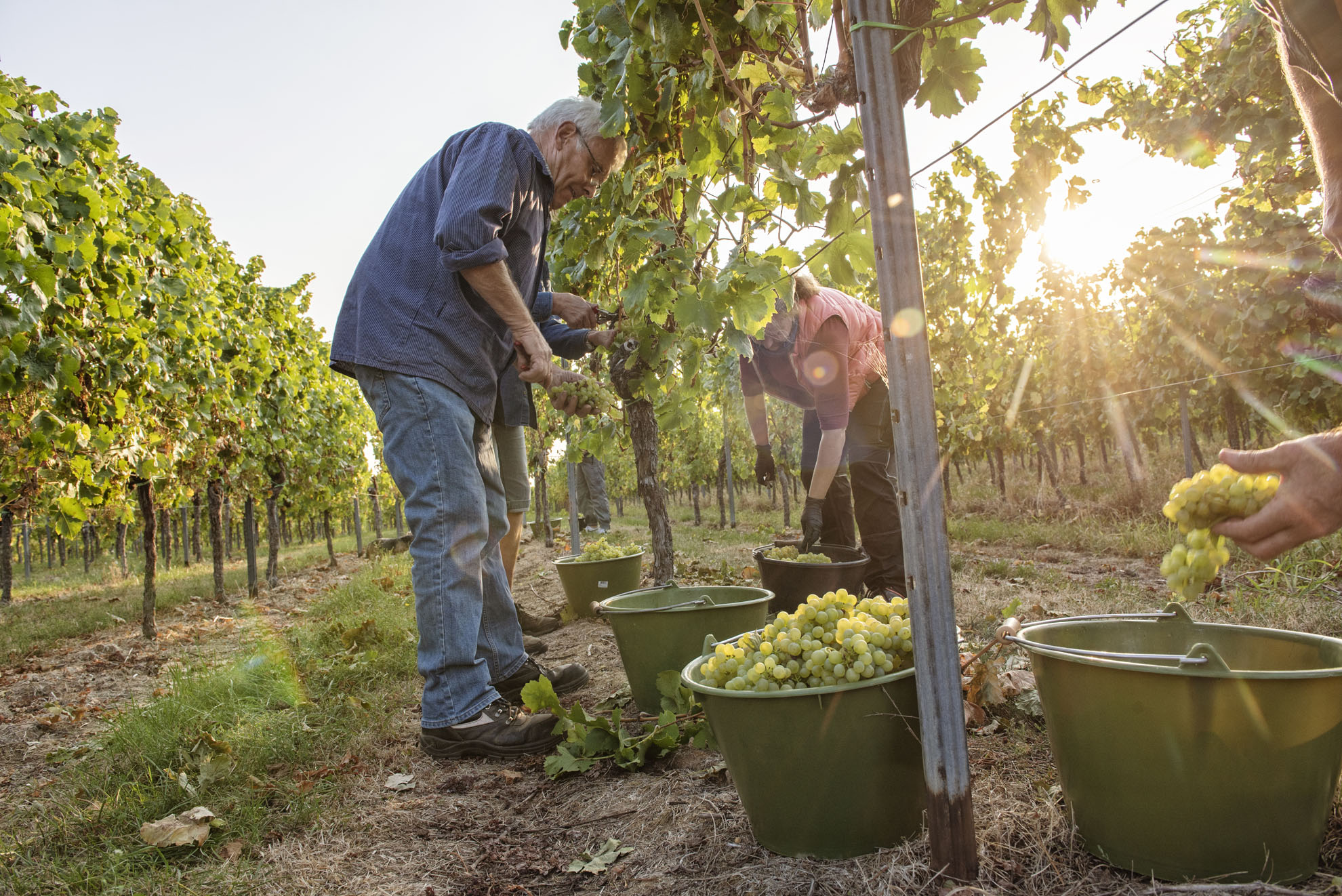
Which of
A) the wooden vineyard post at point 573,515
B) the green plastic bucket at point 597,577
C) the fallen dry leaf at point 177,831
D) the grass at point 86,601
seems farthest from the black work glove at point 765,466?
the grass at point 86,601

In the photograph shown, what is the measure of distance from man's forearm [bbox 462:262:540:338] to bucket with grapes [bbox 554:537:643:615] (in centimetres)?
206

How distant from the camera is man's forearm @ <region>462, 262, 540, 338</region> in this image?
2.20 m

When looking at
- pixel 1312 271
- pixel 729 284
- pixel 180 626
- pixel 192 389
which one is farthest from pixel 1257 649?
pixel 180 626

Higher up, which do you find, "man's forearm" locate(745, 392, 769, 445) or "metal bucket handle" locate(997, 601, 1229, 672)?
"man's forearm" locate(745, 392, 769, 445)

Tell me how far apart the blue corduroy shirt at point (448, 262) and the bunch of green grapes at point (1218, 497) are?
6.05ft

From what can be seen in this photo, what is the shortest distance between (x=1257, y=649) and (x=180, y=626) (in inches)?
305

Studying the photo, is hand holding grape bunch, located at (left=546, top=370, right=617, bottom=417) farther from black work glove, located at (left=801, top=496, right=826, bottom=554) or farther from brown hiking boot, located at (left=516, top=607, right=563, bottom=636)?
brown hiking boot, located at (left=516, top=607, right=563, bottom=636)

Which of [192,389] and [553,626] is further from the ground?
[192,389]

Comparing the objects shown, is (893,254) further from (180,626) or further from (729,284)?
(180,626)

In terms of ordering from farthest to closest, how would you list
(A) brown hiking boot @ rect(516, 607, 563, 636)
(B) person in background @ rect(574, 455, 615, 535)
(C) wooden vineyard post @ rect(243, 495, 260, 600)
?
(B) person in background @ rect(574, 455, 615, 535)
(C) wooden vineyard post @ rect(243, 495, 260, 600)
(A) brown hiking boot @ rect(516, 607, 563, 636)

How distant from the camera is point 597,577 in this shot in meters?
4.17

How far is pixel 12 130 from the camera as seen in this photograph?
3.27 metres

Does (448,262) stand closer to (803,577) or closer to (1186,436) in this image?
(803,577)

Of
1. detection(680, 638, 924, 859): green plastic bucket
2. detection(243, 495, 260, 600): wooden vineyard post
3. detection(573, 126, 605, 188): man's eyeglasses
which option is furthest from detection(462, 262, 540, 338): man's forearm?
detection(243, 495, 260, 600): wooden vineyard post
